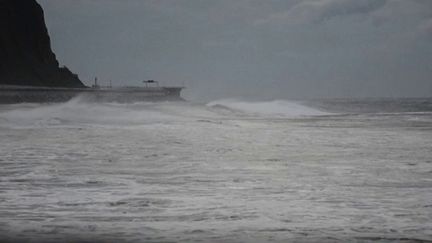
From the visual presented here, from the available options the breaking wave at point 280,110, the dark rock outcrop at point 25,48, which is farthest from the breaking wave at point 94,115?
the dark rock outcrop at point 25,48

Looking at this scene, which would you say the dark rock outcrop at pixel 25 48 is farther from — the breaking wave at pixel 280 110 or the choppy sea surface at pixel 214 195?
the choppy sea surface at pixel 214 195

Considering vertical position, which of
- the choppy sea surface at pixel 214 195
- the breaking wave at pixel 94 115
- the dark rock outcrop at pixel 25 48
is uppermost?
the dark rock outcrop at pixel 25 48

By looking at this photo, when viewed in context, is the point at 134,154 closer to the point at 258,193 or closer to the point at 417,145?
the point at 258,193

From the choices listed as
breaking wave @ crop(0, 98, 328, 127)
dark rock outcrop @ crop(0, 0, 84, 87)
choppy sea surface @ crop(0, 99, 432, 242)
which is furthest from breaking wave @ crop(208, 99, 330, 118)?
dark rock outcrop @ crop(0, 0, 84, 87)

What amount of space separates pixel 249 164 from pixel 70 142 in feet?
19.5

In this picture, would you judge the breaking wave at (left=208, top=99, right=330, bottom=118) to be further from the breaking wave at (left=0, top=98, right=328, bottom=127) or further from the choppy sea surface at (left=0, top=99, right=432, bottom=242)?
the choppy sea surface at (left=0, top=99, right=432, bottom=242)

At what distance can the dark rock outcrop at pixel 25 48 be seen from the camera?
7625 cm

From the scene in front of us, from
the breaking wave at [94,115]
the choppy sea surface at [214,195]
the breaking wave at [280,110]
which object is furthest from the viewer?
the breaking wave at [280,110]

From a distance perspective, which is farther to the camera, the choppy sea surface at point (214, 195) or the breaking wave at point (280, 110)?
the breaking wave at point (280, 110)

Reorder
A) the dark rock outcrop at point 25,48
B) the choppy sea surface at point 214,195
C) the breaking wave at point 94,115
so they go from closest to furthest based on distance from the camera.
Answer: the choppy sea surface at point 214,195 < the breaking wave at point 94,115 < the dark rock outcrop at point 25,48

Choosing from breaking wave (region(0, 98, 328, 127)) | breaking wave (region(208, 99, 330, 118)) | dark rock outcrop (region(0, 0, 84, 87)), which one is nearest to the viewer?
breaking wave (region(0, 98, 328, 127))

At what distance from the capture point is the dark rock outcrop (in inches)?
3002

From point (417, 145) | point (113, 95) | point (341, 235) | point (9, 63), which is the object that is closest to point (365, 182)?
point (341, 235)

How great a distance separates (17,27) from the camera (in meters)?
81.6
